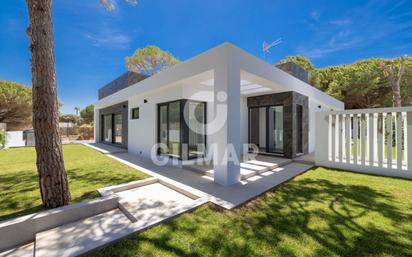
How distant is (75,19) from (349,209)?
12.9m

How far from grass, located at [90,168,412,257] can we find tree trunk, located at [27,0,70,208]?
1.95 metres

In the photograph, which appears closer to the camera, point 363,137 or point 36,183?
point 36,183

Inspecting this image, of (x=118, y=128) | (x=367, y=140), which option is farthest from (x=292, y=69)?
(x=118, y=128)

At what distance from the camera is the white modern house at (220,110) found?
16.3 ft

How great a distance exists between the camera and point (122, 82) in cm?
1476

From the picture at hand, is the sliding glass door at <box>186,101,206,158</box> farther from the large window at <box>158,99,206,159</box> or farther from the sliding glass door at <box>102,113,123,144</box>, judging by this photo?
the sliding glass door at <box>102,113,123,144</box>

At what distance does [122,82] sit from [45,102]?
12677mm

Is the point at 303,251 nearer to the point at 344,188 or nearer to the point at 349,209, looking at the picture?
the point at 349,209

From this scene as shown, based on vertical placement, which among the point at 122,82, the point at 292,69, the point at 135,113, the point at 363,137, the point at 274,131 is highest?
the point at 122,82

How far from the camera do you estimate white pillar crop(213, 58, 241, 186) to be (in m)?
4.81

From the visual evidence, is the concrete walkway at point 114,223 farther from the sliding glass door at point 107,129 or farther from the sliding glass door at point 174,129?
the sliding glass door at point 107,129

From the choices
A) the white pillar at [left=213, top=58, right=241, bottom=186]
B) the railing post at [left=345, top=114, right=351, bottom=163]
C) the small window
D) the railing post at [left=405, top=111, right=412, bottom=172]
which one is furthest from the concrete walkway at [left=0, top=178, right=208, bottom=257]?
the railing post at [left=405, top=111, right=412, bottom=172]

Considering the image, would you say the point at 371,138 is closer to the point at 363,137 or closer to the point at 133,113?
the point at 363,137

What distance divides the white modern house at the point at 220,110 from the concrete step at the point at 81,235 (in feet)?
9.37
